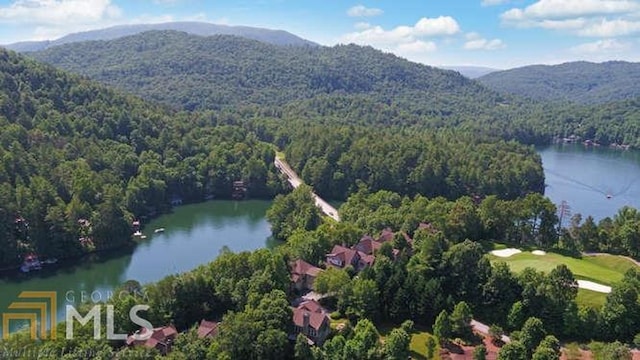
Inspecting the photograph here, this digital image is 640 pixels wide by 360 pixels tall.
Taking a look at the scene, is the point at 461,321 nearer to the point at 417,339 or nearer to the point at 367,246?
the point at 417,339

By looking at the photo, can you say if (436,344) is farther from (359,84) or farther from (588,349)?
(359,84)

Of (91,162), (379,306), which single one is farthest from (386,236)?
(91,162)

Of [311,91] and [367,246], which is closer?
[367,246]

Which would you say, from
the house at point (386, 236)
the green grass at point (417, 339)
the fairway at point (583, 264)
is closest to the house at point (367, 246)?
the house at point (386, 236)

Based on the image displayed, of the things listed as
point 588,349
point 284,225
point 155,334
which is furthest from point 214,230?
point 588,349

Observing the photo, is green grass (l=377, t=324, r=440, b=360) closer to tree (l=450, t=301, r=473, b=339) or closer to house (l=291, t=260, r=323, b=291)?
tree (l=450, t=301, r=473, b=339)

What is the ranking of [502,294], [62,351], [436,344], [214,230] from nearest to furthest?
[62,351] → [436,344] → [502,294] → [214,230]

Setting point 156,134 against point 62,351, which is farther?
point 156,134
